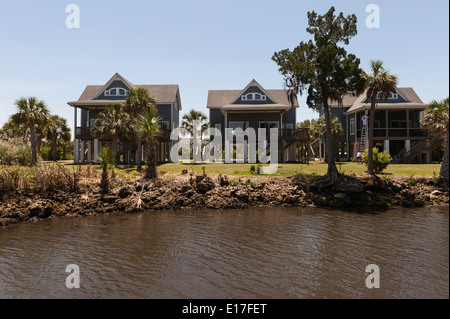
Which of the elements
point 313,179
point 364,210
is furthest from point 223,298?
point 313,179

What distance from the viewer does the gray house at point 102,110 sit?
32875 millimetres

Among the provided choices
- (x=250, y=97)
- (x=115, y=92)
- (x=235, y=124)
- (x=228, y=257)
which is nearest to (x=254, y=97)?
(x=250, y=97)

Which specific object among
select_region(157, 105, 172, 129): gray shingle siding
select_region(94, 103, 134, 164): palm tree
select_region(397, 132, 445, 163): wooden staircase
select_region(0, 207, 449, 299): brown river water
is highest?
select_region(157, 105, 172, 129): gray shingle siding

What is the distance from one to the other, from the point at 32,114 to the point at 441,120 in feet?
102

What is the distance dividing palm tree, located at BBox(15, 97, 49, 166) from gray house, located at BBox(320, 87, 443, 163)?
31414 millimetres

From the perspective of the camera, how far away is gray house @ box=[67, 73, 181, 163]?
3288cm

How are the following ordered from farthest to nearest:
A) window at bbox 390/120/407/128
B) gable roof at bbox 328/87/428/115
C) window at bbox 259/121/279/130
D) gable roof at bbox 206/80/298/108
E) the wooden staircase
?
gable roof at bbox 206/80/298/108 < window at bbox 390/120/407/128 < window at bbox 259/121/279/130 < gable roof at bbox 328/87/428/115 < the wooden staircase

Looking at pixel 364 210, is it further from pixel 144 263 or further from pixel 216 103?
pixel 216 103

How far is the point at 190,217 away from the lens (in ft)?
47.8

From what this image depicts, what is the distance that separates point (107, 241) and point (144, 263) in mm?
2728

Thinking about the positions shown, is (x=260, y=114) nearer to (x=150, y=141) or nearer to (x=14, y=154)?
(x=150, y=141)

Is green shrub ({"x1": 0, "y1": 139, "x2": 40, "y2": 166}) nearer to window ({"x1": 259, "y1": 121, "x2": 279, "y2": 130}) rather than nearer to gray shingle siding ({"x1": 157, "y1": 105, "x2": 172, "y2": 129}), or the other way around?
gray shingle siding ({"x1": 157, "y1": 105, "x2": 172, "y2": 129})

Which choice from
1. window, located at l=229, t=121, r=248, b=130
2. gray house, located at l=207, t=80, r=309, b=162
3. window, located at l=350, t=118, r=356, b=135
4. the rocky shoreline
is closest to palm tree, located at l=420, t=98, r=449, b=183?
the rocky shoreline

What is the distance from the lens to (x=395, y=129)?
114 feet
